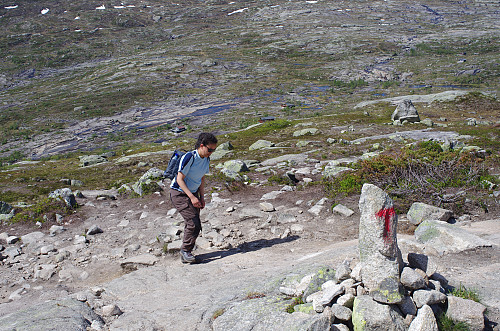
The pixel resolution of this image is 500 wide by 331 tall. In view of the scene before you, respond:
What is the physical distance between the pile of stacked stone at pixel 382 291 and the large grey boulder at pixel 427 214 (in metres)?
3.84

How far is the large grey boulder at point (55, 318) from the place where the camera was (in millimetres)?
4742

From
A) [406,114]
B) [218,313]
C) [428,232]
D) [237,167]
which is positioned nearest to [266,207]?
[428,232]

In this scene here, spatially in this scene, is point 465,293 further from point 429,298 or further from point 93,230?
point 93,230

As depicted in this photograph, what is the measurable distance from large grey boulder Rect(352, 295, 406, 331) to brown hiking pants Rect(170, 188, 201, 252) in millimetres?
4344

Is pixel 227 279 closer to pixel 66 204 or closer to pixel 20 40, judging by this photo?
pixel 66 204

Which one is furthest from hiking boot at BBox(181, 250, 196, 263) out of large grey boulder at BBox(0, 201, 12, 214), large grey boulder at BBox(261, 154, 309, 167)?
large grey boulder at BBox(261, 154, 309, 167)

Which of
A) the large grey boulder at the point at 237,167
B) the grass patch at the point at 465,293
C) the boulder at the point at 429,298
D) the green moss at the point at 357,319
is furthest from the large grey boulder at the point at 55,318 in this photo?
the large grey boulder at the point at 237,167

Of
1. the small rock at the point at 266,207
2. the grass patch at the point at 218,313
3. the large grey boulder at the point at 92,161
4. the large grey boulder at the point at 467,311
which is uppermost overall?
the large grey boulder at the point at 467,311

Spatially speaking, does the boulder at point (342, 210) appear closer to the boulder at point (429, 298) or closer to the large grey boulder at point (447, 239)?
the large grey boulder at point (447, 239)

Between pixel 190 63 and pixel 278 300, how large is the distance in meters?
110

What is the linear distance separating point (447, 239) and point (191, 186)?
17.0 ft

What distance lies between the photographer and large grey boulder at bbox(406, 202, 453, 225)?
7.98m

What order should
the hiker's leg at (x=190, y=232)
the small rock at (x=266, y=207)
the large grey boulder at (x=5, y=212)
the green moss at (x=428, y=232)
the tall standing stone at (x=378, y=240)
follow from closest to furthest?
the tall standing stone at (x=378, y=240)
the green moss at (x=428, y=232)
the hiker's leg at (x=190, y=232)
the small rock at (x=266, y=207)
the large grey boulder at (x=5, y=212)

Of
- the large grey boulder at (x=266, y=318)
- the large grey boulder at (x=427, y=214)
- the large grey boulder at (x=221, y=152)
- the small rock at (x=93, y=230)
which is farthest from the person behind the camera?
the large grey boulder at (x=221, y=152)
